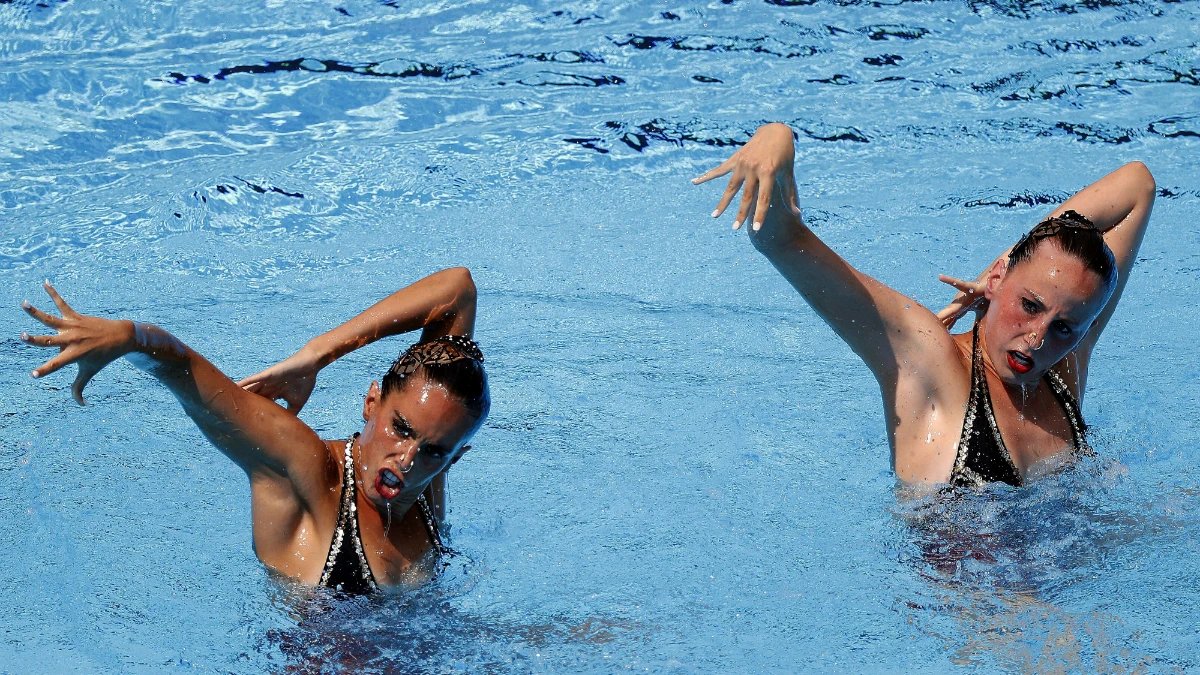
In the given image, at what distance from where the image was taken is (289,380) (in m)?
3.45

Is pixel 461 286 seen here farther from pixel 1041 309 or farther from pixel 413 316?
pixel 1041 309

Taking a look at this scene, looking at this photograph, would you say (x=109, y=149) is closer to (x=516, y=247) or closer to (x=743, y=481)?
(x=516, y=247)

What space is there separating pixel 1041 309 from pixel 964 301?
0.38 m

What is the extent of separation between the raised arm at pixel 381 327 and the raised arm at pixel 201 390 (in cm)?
17

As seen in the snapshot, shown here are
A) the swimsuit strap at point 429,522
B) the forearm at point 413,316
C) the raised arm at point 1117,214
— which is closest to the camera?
the forearm at point 413,316

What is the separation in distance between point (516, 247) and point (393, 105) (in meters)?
1.79

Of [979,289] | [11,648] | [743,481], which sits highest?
[979,289]

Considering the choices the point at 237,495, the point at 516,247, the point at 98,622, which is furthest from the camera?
the point at 516,247

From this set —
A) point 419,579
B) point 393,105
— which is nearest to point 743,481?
point 419,579

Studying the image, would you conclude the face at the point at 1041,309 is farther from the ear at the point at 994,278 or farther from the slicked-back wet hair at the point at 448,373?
the slicked-back wet hair at the point at 448,373

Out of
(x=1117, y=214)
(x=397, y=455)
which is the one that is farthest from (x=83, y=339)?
(x=1117, y=214)

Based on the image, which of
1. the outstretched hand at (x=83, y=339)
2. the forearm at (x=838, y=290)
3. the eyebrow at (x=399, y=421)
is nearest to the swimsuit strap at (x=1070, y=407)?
the forearm at (x=838, y=290)

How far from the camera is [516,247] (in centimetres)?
651

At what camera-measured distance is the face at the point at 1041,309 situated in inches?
147
